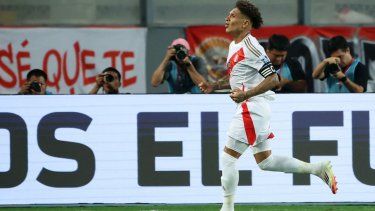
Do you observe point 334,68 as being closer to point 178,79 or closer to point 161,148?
point 178,79

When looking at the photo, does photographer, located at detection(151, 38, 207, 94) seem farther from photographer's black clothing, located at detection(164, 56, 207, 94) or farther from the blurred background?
the blurred background

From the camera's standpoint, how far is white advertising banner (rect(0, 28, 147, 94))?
1598cm

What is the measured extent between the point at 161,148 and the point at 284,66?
199cm

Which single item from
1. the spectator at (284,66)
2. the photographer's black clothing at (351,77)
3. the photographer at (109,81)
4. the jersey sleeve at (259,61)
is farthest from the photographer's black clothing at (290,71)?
the jersey sleeve at (259,61)

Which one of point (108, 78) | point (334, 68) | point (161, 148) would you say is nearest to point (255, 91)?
point (161, 148)

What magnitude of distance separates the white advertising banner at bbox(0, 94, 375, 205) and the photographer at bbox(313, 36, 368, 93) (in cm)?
67

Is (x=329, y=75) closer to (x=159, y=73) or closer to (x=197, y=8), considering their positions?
(x=159, y=73)

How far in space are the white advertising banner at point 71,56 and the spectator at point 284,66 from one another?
123 inches

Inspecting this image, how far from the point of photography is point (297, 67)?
13531mm

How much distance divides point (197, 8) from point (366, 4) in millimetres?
2330

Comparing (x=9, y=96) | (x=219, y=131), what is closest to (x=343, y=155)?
(x=219, y=131)

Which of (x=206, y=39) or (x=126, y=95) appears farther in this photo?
(x=206, y=39)

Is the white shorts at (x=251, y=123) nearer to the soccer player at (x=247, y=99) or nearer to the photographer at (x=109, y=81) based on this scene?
the soccer player at (x=247, y=99)

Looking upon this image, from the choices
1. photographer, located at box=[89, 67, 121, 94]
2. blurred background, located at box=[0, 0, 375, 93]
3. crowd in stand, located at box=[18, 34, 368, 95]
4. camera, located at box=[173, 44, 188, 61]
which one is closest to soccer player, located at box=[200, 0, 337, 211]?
crowd in stand, located at box=[18, 34, 368, 95]
